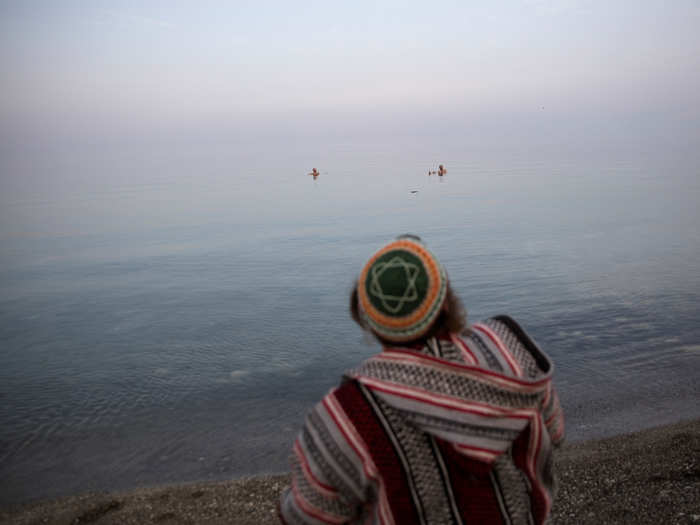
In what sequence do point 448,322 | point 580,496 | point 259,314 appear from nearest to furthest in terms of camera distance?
point 448,322, point 580,496, point 259,314

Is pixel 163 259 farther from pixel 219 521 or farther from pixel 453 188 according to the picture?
pixel 453 188

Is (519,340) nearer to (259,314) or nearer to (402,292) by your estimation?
(402,292)

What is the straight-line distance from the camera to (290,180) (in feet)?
173

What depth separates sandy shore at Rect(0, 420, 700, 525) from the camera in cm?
513

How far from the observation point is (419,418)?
1710mm

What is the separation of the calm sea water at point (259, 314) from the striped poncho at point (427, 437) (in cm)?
593

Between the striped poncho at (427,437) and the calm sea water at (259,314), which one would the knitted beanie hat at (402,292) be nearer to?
the striped poncho at (427,437)

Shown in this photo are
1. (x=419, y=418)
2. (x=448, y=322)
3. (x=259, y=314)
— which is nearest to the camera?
(x=419, y=418)

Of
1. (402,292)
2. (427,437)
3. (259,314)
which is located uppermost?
(402,292)

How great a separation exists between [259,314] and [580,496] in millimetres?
10289

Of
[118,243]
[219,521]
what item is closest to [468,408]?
[219,521]

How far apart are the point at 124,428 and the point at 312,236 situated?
16.6m

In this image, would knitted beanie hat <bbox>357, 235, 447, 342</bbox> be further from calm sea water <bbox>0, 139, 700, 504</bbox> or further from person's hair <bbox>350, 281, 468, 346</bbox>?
calm sea water <bbox>0, 139, 700, 504</bbox>

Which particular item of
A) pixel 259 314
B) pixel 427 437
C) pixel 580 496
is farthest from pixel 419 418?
pixel 259 314
